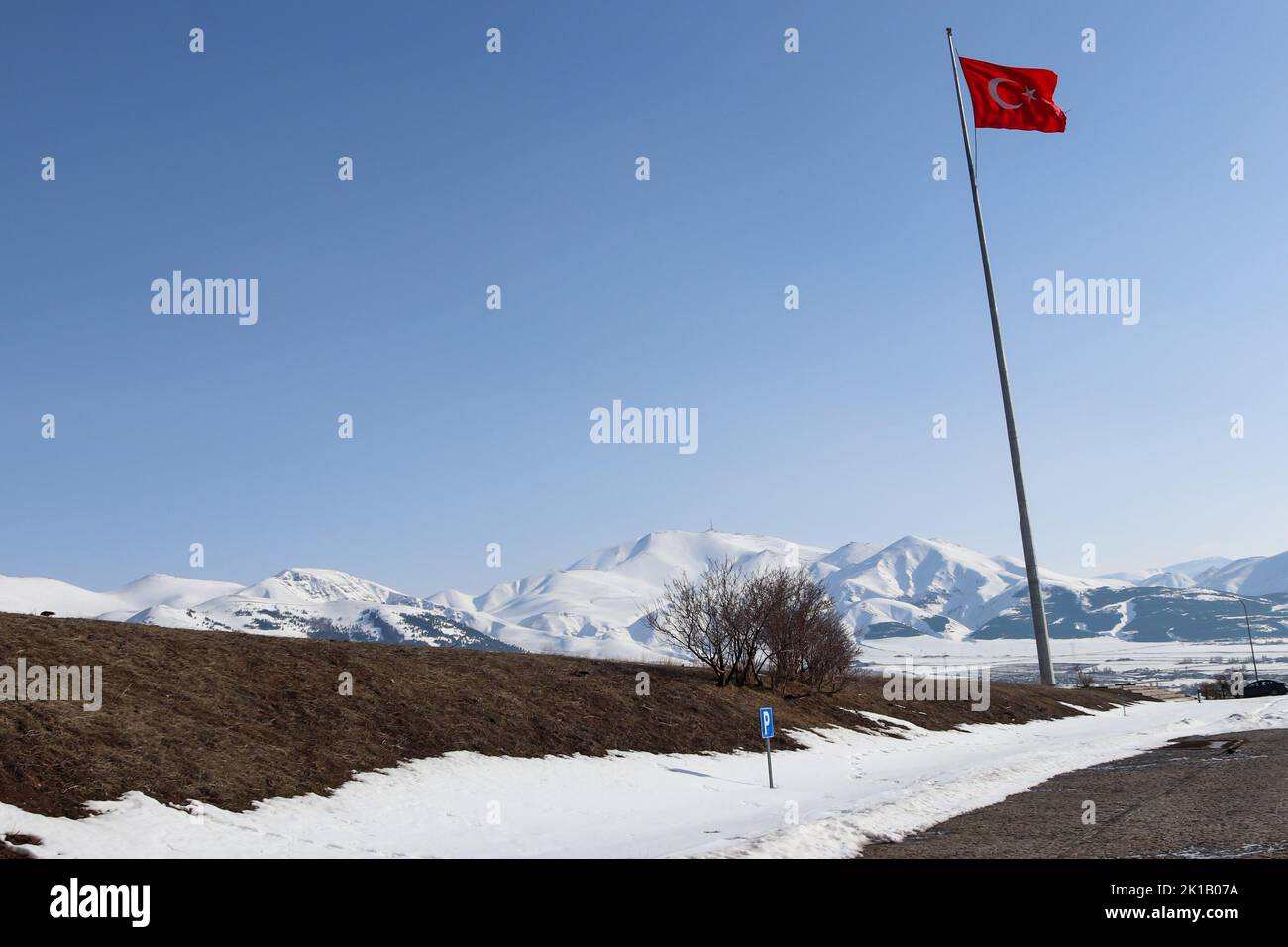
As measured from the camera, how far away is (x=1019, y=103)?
131 ft

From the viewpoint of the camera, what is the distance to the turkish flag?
39.8m

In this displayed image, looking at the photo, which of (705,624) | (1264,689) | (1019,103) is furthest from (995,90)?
(1264,689)

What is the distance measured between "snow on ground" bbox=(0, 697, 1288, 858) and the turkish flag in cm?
2568

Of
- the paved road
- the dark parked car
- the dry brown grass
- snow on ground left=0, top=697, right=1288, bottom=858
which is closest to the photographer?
the paved road

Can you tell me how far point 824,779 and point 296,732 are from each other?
13.7m

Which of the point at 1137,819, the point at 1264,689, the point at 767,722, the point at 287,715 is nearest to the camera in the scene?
the point at 1137,819

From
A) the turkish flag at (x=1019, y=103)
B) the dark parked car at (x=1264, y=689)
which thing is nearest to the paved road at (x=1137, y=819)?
the turkish flag at (x=1019, y=103)

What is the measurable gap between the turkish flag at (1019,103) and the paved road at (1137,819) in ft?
89.3

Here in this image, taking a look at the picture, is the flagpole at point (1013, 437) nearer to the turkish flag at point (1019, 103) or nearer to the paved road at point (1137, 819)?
the turkish flag at point (1019, 103)

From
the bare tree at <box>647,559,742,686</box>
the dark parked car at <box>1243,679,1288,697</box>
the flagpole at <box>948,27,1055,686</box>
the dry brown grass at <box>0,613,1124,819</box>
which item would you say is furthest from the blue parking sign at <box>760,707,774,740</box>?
the dark parked car at <box>1243,679,1288,697</box>

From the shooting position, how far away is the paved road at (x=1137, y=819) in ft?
38.9

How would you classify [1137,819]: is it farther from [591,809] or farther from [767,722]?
[591,809]

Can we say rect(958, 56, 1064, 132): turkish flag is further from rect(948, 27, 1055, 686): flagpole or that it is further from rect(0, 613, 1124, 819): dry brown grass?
rect(0, 613, 1124, 819): dry brown grass

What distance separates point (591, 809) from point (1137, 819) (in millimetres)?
10009
